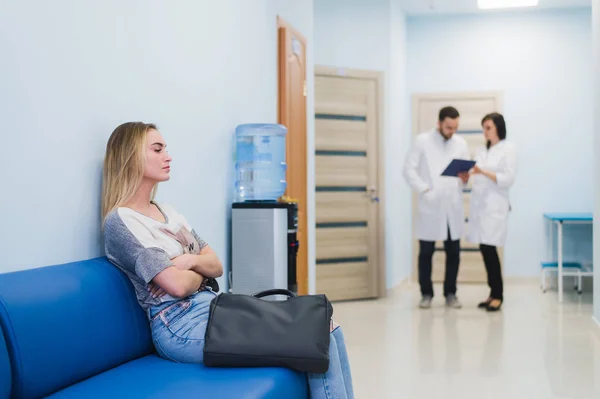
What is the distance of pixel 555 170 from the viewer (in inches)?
330

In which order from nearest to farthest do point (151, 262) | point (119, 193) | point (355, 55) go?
point (151, 262)
point (119, 193)
point (355, 55)

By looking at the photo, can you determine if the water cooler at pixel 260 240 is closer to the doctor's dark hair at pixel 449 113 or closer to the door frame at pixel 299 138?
Result: the door frame at pixel 299 138

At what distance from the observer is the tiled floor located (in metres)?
3.94

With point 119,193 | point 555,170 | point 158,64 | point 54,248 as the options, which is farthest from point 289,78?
point 555,170

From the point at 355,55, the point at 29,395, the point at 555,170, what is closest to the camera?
the point at 29,395

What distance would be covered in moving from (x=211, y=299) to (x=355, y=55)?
5009 mm

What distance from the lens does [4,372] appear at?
6.35 ft

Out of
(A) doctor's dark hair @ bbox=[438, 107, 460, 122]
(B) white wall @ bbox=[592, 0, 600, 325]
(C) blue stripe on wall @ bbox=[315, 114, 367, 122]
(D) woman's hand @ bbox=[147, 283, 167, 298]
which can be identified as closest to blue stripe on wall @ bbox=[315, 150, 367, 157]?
(C) blue stripe on wall @ bbox=[315, 114, 367, 122]

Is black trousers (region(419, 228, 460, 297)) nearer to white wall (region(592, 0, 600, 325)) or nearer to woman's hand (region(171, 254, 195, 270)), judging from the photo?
white wall (region(592, 0, 600, 325))

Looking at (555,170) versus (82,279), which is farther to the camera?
(555,170)

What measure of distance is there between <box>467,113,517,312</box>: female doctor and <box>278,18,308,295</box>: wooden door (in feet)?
6.01

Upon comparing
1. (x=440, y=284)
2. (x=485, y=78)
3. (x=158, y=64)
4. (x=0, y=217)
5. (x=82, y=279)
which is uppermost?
(x=485, y=78)

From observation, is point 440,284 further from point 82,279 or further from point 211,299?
point 82,279

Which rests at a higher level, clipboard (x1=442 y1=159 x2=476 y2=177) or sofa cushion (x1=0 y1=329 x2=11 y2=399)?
clipboard (x1=442 y1=159 x2=476 y2=177)
